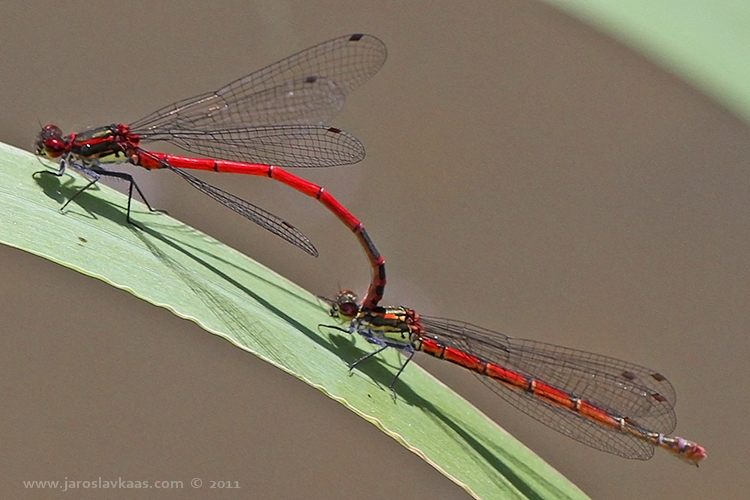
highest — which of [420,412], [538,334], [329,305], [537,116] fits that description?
[537,116]

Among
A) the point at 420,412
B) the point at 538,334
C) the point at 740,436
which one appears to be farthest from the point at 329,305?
the point at 740,436

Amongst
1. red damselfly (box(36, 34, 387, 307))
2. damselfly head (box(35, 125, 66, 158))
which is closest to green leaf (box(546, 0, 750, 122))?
red damselfly (box(36, 34, 387, 307))

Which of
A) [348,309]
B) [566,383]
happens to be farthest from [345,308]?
[566,383]

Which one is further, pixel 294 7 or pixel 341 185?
pixel 294 7

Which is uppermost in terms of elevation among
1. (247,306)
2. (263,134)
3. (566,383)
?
(263,134)

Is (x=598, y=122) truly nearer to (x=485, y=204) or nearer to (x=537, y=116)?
(x=537, y=116)

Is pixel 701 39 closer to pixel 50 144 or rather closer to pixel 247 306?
pixel 247 306
